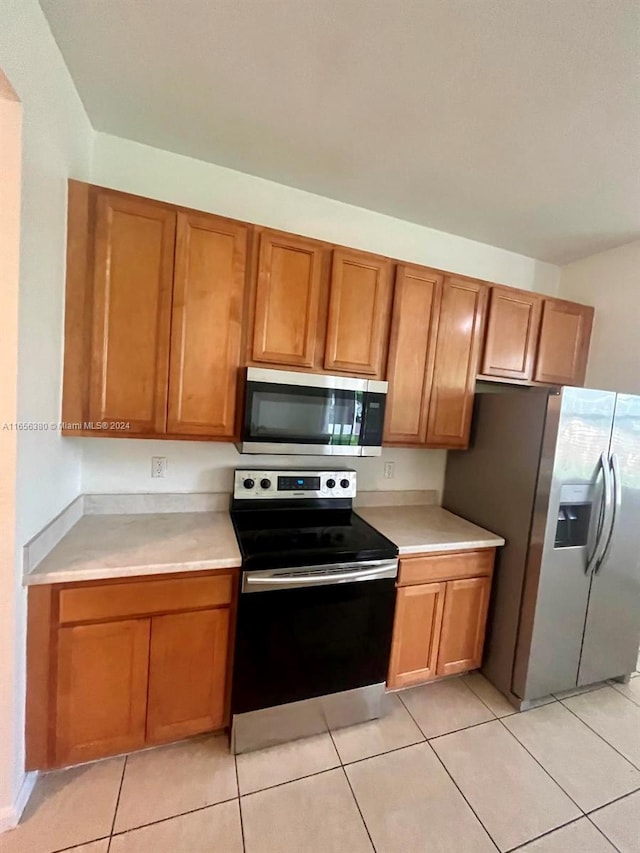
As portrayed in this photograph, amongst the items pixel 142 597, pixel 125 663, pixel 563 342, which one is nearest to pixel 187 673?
pixel 125 663

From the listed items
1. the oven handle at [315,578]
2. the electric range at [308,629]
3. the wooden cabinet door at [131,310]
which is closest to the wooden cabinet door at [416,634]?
the electric range at [308,629]

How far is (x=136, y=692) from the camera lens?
142cm

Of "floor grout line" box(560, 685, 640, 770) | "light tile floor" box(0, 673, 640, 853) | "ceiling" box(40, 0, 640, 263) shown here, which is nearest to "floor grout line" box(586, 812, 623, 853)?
"light tile floor" box(0, 673, 640, 853)

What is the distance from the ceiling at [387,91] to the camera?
3.61ft

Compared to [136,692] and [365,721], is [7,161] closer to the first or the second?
[136,692]

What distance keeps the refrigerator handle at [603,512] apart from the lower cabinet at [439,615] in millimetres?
498

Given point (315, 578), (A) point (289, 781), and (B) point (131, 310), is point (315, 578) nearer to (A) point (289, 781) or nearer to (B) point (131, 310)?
(A) point (289, 781)

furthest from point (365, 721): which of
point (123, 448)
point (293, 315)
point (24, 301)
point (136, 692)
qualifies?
point (24, 301)

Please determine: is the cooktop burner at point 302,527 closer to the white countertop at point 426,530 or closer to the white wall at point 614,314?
the white countertop at point 426,530

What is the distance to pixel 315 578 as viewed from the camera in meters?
1.52

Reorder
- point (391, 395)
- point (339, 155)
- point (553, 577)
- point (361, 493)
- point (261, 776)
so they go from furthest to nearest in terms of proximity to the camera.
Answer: point (361, 493)
point (391, 395)
point (553, 577)
point (339, 155)
point (261, 776)

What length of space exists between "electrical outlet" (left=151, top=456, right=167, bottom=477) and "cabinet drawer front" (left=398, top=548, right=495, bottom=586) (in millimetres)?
1328

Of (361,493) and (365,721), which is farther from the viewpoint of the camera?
(361,493)

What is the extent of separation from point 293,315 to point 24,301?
1.03 meters
